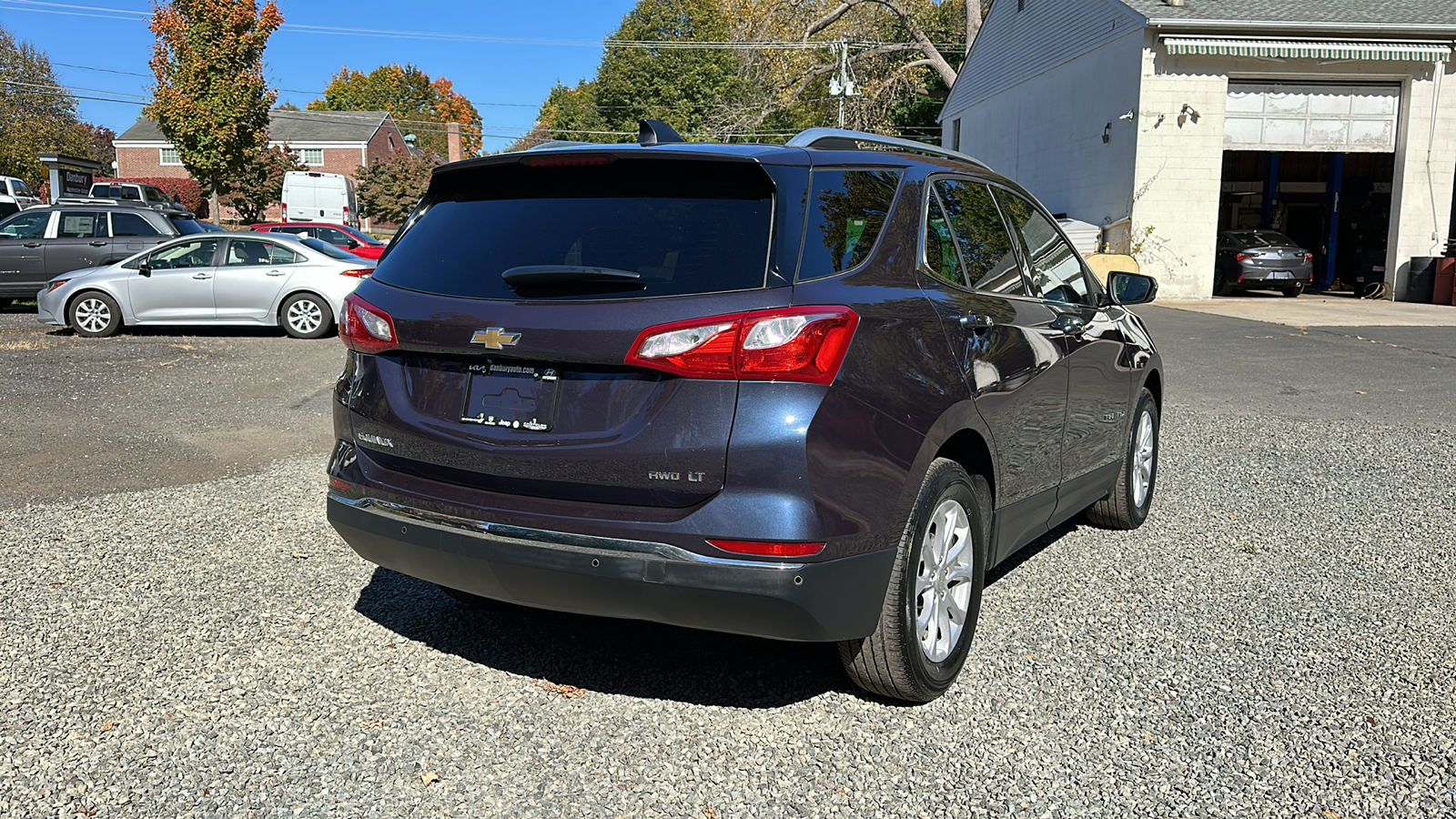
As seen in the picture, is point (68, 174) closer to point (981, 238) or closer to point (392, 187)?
point (392, 187)

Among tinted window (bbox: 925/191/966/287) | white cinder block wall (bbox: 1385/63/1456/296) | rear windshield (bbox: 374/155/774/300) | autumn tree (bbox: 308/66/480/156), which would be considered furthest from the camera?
autumn tree (bbox: 308/66/480/156)

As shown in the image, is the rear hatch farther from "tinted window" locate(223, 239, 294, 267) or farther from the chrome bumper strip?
"tinted window" locate(223, 239, 294, 267)

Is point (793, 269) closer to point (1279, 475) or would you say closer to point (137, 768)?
point (137, 768)

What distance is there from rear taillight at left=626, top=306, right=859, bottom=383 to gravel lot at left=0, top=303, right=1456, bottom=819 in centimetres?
112

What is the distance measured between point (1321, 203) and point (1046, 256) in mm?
30373

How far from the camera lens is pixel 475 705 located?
362 cm

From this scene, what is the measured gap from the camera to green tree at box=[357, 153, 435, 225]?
190 feet

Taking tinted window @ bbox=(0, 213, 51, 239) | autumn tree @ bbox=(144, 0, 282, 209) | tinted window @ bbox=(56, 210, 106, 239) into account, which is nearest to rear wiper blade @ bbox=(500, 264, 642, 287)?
tinted window @ bbox=(56, 210, 106, 239)

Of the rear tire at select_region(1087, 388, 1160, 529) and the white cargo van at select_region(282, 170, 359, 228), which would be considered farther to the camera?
the white cargo van at select_region(282, 170, 359, 228)

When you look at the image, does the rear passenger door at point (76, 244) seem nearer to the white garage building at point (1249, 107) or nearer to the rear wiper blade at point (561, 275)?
the rear wiper blade at point (561, 275)

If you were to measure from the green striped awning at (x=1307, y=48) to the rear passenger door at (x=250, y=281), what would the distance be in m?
17.6

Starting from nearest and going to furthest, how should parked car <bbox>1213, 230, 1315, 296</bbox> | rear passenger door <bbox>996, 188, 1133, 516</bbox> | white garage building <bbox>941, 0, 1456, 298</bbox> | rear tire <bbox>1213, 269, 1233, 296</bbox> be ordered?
rear passenger door <bbox>996, 188, 1133, 516</bbox>, white garage building <bbox>941, 0, 1456, 298</bbox>, parked car <bbox>1213, 230, 1315, 296</bbox>, rear tire <bbox>1213, 269, 1233, 296</bbox>

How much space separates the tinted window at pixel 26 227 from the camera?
61.6 ft

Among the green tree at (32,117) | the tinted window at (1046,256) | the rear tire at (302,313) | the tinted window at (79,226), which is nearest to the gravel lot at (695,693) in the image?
the tinted window at (1046,256)
